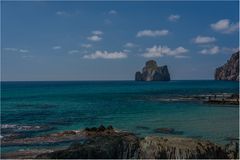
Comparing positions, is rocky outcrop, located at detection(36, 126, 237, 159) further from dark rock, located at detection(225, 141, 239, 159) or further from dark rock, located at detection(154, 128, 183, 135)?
dark rock, located at detection(154, 128, 183, 135)

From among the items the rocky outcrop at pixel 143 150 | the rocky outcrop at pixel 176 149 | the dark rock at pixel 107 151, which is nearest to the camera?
the rocky outcrop at pixel 176 149

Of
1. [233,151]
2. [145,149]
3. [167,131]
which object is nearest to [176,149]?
[145,149]

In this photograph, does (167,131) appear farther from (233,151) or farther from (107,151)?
(107,151)

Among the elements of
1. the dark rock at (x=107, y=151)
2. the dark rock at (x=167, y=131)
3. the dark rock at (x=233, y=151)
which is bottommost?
the dark rock at (x=167, y=131)

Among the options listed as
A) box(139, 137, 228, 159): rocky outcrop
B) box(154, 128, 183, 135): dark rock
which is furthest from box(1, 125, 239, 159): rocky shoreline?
box(154, 128, 183, 135): dark rock

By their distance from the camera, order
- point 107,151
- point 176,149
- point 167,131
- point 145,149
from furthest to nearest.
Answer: point 167,131 → point 107,151 → point 145,149 → point 176,149

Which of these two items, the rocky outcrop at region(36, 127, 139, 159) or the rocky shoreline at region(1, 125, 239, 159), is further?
the rocky outcrop at region(36, 127, 139, 159)

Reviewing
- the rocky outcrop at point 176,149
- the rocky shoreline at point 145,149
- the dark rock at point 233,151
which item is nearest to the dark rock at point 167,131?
the dark rock at point 233,151

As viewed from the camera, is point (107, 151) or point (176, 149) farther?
point (107, 151)

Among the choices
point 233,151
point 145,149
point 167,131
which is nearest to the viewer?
point 145,149

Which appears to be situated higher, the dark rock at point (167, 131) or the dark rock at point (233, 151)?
the dark rock at point (233, 151)

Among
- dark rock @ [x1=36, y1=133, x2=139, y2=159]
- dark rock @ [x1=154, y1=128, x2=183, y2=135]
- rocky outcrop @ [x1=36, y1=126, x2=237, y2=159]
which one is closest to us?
rocky outcrop @ [x1=36, y1=126, x2=237, y2=159]

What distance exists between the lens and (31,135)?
35000 millimetres

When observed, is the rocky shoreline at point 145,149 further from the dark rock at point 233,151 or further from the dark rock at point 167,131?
the dark rock at point 167,131
